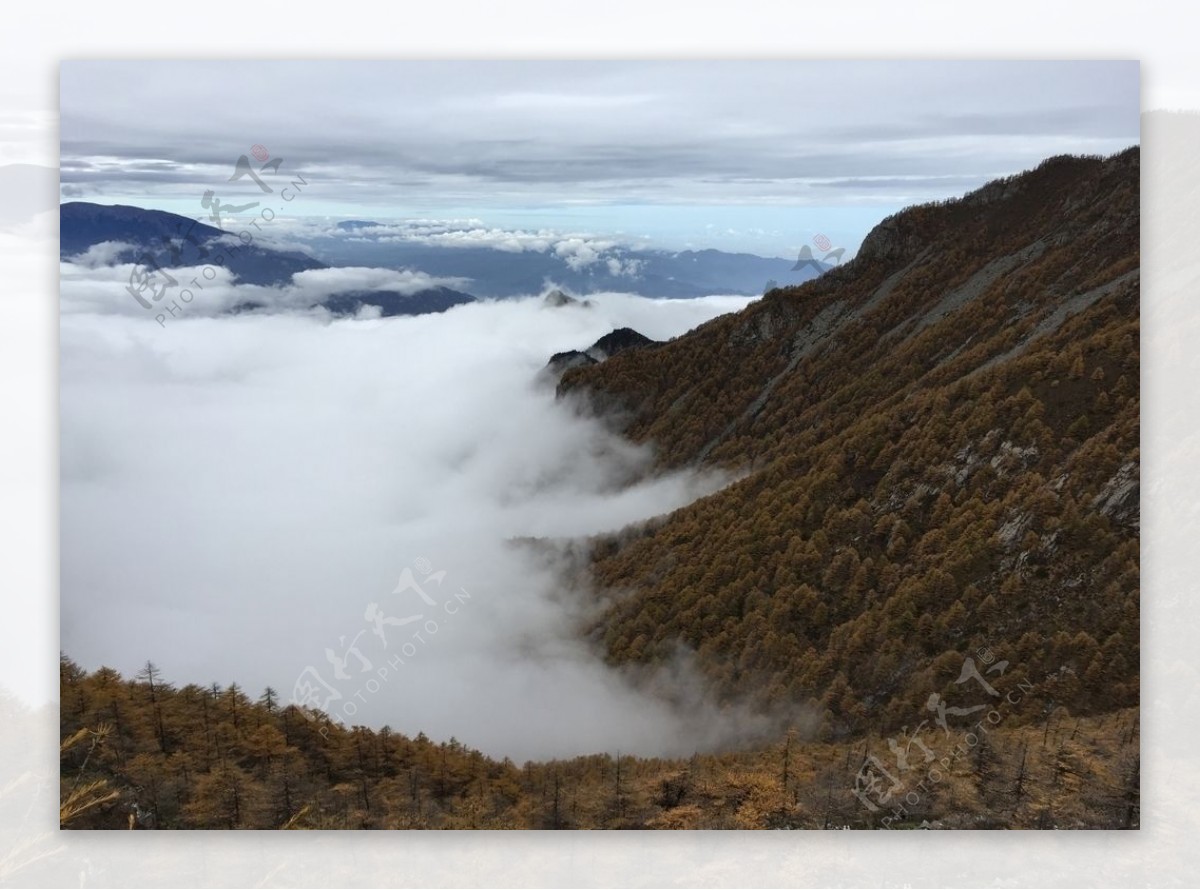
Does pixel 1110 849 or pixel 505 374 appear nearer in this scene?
pixel 1110 849

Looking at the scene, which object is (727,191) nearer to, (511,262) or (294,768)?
(511,262)

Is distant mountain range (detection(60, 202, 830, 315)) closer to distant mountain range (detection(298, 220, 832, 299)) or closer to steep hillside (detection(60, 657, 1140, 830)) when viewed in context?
distant mountain range (detection(298, 220, 832, 299))

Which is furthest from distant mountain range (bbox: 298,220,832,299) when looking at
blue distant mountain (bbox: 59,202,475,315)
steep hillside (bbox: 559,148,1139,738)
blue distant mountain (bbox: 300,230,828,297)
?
steep hillside (bbox: 559,148,1139,738)

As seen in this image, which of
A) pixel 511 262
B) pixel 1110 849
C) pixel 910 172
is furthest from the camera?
pixel 511 262

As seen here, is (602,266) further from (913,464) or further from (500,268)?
(913,464)

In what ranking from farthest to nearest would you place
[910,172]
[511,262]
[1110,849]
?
[511,262]
[910,172]
[1110,849]

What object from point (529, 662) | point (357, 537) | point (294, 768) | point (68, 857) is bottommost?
point (68, 857)

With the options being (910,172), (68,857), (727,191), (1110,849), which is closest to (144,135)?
(727,191)

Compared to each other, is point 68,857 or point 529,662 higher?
point 529,662

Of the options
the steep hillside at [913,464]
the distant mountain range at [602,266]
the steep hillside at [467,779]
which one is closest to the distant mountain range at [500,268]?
the distant mountain range at [602,266]
